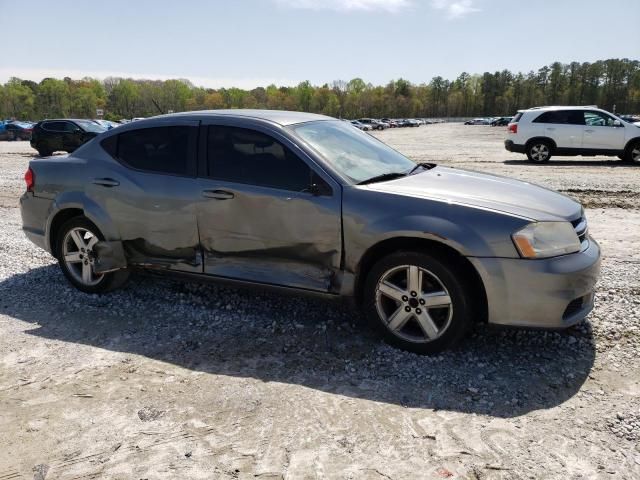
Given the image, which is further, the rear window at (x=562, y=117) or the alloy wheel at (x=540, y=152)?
the alloy wheel at (x=540, y=152)

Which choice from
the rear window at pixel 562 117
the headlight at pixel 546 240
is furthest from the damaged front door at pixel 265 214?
the rear window at pixel 562 117

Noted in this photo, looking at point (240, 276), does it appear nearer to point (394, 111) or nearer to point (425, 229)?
point (425, 229)

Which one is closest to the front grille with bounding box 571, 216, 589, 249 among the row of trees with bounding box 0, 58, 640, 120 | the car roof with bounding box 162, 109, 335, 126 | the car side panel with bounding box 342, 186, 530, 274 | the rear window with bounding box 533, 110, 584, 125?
the car side panel with bounding box 342, 186, 530, 274

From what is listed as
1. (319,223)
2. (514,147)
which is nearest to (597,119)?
(514,147)

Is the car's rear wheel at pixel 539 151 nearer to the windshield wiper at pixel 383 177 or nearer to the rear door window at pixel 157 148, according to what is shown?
the windshield wiper at pixel 383 177

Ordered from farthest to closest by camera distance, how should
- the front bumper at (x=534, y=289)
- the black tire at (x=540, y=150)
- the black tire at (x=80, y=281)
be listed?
the black tire at (x=540, y=150) < the black tire at (x=80, y=281) < the front bumper at (x=534, y=289)

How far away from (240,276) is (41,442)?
1.78 metres

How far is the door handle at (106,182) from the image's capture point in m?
4.59

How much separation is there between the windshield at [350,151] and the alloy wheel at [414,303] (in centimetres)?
81

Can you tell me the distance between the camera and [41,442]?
9.29 feet

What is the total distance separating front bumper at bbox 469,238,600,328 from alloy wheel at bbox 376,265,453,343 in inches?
11.9

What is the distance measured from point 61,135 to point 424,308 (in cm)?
2078

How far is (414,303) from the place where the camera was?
3590mm

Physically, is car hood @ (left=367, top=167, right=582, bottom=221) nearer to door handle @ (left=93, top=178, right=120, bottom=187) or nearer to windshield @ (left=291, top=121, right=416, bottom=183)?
windshield @ (left=291, top=121, right=416, bottom=183)
